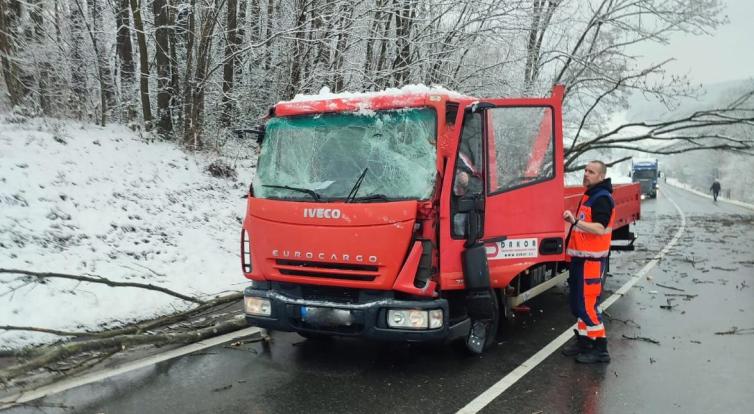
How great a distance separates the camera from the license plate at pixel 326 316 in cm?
463

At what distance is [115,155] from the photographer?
1125 cm

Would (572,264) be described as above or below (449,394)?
above

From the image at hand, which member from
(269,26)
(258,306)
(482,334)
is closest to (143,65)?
(269,26)

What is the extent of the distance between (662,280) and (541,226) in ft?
16.6

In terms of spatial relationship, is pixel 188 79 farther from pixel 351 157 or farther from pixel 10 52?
pixel 351 157

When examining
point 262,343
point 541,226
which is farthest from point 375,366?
point 541,226

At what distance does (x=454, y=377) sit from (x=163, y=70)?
11.6m

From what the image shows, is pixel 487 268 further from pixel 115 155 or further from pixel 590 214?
pixel 115 155

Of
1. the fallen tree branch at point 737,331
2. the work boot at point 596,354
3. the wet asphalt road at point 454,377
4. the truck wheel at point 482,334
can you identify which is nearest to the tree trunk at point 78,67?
the wet asphalt road at point 454,377

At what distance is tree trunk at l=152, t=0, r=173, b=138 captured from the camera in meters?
13.1

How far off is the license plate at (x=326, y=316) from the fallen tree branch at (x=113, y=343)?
161cm

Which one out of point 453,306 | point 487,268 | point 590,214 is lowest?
point 453,306

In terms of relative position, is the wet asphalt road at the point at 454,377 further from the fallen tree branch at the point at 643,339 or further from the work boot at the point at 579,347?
the work boot at the point at 579,347

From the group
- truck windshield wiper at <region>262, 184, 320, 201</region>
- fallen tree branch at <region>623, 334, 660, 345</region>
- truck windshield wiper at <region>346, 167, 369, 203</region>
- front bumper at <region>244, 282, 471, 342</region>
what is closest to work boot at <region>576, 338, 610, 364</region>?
fallen tree branch at <region>623, 334, 660, 345</region>
